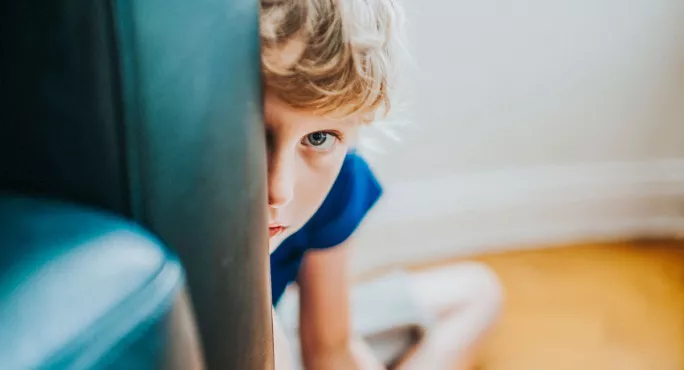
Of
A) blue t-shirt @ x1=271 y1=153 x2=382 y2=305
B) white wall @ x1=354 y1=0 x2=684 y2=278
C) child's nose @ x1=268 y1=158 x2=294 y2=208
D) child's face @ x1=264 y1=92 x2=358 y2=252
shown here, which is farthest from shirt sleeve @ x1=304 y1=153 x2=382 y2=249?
white wall @ x1=354 y1=0 x2=684 y2=278

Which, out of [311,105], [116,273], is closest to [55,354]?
[116,273]

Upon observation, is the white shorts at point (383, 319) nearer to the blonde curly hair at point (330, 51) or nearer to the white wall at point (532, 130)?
the white wall at point (532, 130)

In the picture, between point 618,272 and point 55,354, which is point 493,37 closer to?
point 618,272

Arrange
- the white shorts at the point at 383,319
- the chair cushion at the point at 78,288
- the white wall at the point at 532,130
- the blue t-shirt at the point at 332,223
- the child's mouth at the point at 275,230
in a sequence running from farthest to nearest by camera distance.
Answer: the white wall at the point at 532,130 → the white shorts at the point at 383,319 → the blue t-shirt at the point at 332,223 → the child's mouth at the point at 275,230 → the chair cushion at the point at 78,288

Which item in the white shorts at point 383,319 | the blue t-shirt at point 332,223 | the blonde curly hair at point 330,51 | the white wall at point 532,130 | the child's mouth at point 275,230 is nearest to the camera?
the blonde curly hair at point 330,51

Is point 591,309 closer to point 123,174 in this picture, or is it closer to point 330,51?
point 330,51

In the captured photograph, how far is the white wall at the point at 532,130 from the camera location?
1.15 meters

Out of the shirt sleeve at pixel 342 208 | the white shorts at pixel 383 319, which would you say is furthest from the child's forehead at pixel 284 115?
the white shorts at pixel 383 319

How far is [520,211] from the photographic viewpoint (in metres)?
1.30

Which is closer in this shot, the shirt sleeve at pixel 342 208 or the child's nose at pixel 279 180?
the child's nose at pixel 279 180

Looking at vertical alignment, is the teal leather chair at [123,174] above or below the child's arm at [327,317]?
above

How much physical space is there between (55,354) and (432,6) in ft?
3.06

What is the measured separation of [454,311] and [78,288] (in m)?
0.81

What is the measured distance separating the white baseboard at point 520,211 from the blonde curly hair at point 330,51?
0.67 m
